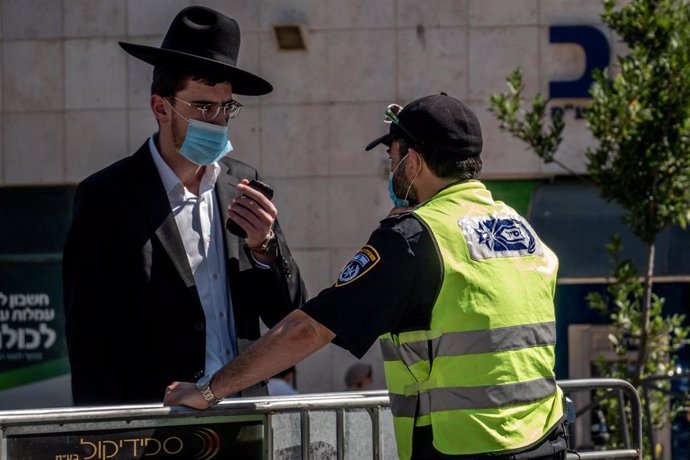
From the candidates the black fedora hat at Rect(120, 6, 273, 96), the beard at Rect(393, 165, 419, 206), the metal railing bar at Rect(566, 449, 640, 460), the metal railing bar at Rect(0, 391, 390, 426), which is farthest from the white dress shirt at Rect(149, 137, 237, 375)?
the metal railing bar at Rect(566, 449, 640, 460)

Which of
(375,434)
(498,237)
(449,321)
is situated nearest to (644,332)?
(375,434)

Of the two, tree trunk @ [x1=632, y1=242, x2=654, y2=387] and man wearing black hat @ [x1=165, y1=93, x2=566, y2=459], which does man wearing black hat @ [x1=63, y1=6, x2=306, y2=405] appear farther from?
tree trunk @ [x1=632, y1=242, x2=654, y2=387]

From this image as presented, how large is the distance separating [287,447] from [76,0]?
9336mm

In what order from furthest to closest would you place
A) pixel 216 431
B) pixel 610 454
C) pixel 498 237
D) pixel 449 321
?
pixel 610 454
pixel 216 431
pixel 498 237
pixel 449 321

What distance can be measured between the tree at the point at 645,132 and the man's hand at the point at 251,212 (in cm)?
531

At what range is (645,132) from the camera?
9.12 m

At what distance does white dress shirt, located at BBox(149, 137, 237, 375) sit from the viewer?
4.29 metres

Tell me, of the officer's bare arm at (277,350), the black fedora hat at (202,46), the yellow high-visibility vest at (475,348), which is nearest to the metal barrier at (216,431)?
the officer's bare arm at (277,350)

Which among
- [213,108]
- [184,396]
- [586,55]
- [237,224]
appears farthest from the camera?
[586,55]

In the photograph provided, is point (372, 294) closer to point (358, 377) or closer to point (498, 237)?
point (498, 237)

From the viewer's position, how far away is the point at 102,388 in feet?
13.6

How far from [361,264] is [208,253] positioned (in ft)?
3.14

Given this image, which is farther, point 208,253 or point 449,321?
point 208,253

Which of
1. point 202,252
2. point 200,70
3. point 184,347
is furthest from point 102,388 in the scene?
point 200,70
